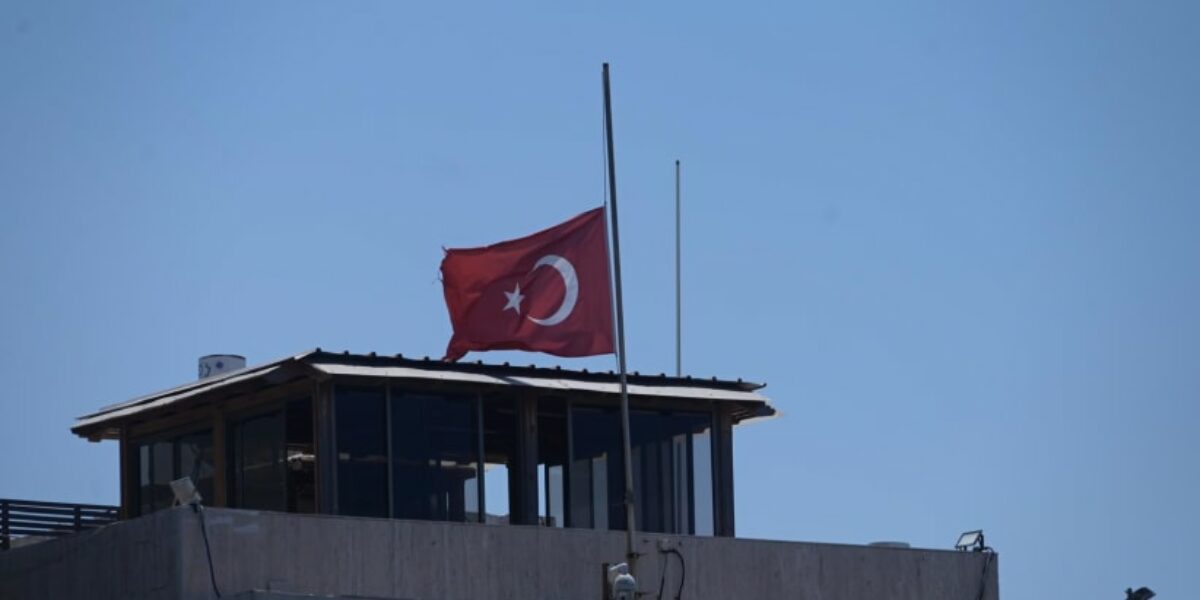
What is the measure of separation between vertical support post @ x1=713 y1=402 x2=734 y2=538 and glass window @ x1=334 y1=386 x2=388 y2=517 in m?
6.35

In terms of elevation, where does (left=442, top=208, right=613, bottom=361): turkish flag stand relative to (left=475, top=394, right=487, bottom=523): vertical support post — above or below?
above

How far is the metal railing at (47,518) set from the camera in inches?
1492

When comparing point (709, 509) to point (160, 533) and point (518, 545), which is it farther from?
point (160, 533)

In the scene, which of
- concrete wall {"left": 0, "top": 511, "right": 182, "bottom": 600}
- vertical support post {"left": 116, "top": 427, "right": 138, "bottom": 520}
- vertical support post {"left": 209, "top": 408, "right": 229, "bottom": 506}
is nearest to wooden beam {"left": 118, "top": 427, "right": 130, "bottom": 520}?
vertical support post {"left": 116, "top": 427, "right": 138, "bottom": 520}

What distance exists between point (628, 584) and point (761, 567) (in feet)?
13.8

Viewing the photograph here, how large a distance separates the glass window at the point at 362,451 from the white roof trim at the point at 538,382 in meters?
0.47

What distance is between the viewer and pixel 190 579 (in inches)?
1220

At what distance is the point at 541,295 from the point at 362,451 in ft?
12.2

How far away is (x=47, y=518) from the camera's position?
38.8m

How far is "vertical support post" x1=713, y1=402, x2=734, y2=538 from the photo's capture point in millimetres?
39625

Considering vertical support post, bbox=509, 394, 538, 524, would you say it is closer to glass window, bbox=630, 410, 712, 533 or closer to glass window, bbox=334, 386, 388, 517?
glass window, bbox=630, 410, 712, 533

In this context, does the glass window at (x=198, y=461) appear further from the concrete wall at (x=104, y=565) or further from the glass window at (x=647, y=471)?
the glass window at (x=647, y=471)

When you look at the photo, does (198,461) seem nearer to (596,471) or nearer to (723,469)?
(596,471)

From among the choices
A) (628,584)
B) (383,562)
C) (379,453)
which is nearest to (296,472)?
(379,453)
